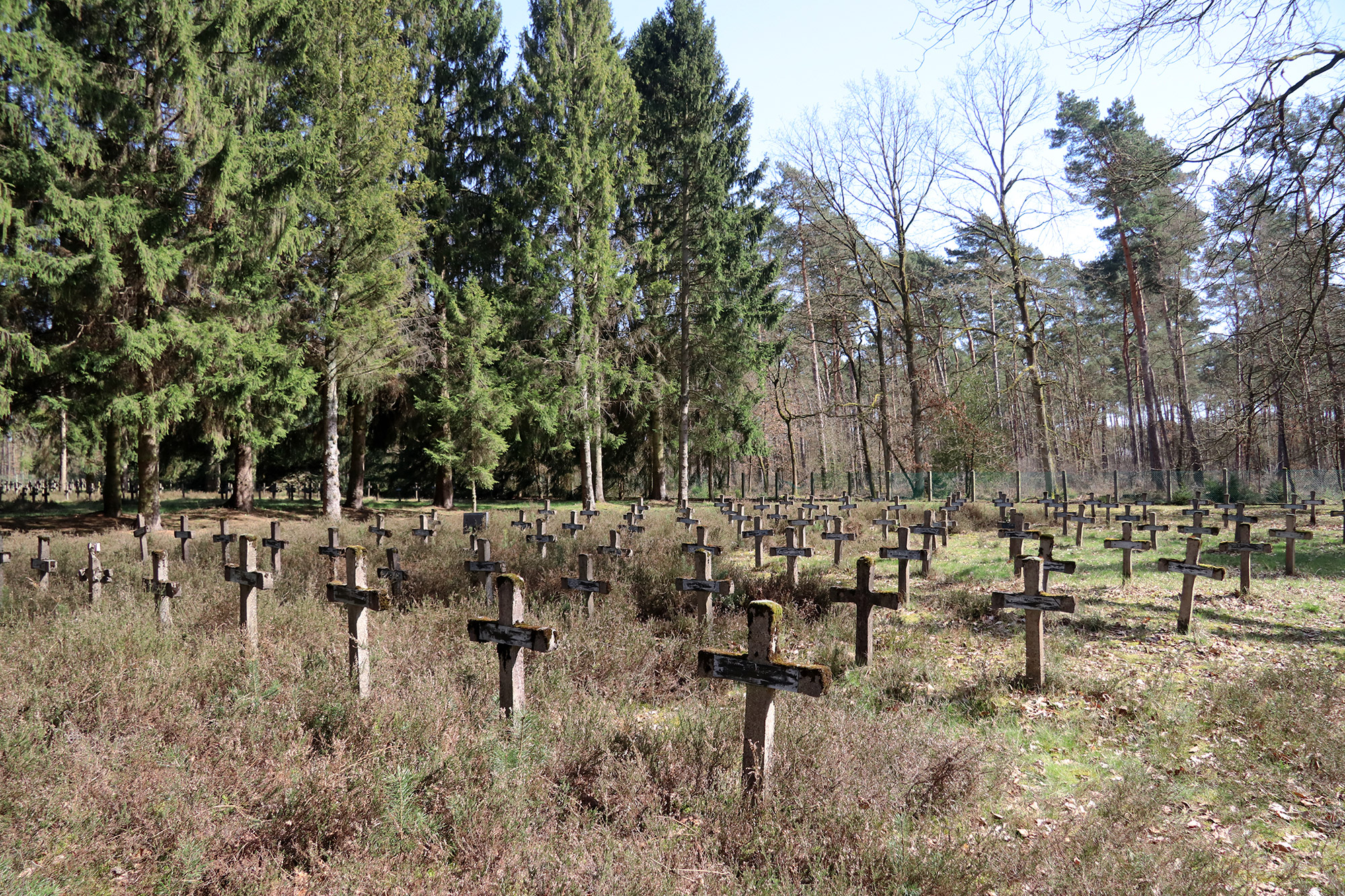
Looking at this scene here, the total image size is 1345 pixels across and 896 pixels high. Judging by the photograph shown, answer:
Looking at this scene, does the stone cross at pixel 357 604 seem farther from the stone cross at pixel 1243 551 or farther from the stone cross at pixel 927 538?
the stone cross at pixel 1243 551

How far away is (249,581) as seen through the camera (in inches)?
246

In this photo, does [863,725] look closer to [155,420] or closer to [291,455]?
[155,420]

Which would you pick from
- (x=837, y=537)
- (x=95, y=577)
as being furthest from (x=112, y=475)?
(x=837, y=537)

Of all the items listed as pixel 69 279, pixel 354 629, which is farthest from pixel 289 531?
pixel 354 629

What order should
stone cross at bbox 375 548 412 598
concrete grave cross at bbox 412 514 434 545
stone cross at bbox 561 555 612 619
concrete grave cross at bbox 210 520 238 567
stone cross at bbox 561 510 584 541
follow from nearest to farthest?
1. stone cross at bbox 561 555 612 619
2. stone cross at bbox 375 548 412 598
3. concrete grave cross at bbox 210 520 238 567
4. concrete grave cross at bbox 412 514 434 545
5. stone cross at bbox 561 510 584 541

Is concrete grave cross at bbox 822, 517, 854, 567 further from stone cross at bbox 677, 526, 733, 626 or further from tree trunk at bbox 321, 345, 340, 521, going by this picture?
tree trunk at bbox 321, 345, 340, 521

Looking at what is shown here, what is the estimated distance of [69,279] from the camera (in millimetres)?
15000

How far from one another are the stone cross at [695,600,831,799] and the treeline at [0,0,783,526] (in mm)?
17193

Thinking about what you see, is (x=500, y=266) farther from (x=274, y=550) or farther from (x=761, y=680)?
(x=761, y=680)

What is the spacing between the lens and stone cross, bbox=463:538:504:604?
827 cm

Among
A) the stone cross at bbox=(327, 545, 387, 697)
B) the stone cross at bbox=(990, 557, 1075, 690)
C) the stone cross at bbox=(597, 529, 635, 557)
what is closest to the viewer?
the stone cross at bbox=(327, 545, 387, 697)

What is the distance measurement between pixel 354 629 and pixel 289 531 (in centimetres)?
1145

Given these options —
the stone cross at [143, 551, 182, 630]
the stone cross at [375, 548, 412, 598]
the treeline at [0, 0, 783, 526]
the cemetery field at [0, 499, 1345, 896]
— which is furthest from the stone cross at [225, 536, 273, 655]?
the treeline at [0, 0, 783, 526]

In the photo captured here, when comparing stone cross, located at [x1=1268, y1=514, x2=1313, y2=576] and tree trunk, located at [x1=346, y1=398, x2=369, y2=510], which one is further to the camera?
tree trunk, located at [x1=346, y1=398, x2=369, y2=510]
